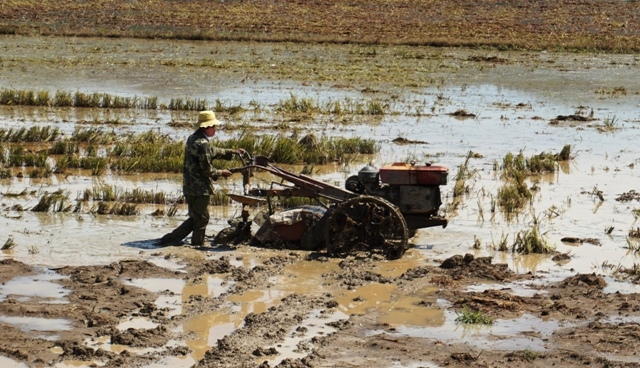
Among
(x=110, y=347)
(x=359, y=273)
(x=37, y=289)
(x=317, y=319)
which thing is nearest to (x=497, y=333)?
(x=317, y=319)

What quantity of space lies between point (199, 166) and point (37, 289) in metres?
2.03

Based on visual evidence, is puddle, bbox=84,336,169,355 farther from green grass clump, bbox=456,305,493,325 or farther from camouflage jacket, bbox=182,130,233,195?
camouflage jacket, bbox=182,130,233,195

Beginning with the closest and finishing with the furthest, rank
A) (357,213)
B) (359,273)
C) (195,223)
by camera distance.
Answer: (359,273)
(357,213)
(195,223)

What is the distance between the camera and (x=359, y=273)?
8.47 m

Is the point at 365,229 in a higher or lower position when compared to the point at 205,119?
lower

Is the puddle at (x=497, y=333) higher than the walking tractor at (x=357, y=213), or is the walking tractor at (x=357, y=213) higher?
the walking tractor at (x=357, y=213)

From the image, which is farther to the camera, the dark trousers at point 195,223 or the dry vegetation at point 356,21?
the dry vegetation at point 356,21

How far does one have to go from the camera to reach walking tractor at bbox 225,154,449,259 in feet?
29.5

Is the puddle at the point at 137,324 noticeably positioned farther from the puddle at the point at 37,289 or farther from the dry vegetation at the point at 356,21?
the dry vegetation at the point at 356,21

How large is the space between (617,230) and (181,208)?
451 cm

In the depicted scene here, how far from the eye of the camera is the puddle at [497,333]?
6.79m

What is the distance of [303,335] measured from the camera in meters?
6.86

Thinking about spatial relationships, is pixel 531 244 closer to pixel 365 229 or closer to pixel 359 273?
pixel 365 229

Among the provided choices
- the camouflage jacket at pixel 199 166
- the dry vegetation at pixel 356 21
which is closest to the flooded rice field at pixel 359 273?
the camouflage jacket at pixel 199 166
